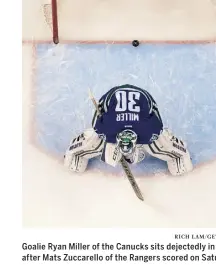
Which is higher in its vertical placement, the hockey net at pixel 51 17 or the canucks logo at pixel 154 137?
the hockey net at pixel 51 17

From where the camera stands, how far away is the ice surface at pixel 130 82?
893 millimetres

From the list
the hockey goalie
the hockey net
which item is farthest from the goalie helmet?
the hockey net

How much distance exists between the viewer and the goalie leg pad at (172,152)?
0.87m

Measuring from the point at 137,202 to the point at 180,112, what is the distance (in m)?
0.21

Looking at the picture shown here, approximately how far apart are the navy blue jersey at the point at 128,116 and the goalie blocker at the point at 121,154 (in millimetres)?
15

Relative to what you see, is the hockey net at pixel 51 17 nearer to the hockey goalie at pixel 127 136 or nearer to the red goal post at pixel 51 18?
the red goal post at pixel 51 18

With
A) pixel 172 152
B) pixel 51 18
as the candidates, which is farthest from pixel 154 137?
pixel 51 18

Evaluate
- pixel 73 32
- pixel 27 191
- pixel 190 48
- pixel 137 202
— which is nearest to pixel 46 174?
pixel 27 191

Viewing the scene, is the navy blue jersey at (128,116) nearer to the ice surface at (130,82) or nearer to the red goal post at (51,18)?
the ice surface at (130,82)

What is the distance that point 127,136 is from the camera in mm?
866

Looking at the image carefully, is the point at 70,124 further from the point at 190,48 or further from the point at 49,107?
the point at 190,48

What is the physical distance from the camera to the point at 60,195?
883 mm

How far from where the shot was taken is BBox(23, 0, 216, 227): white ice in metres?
0.88

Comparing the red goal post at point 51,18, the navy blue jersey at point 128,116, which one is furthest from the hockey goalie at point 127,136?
the red goal post at point 51,18
